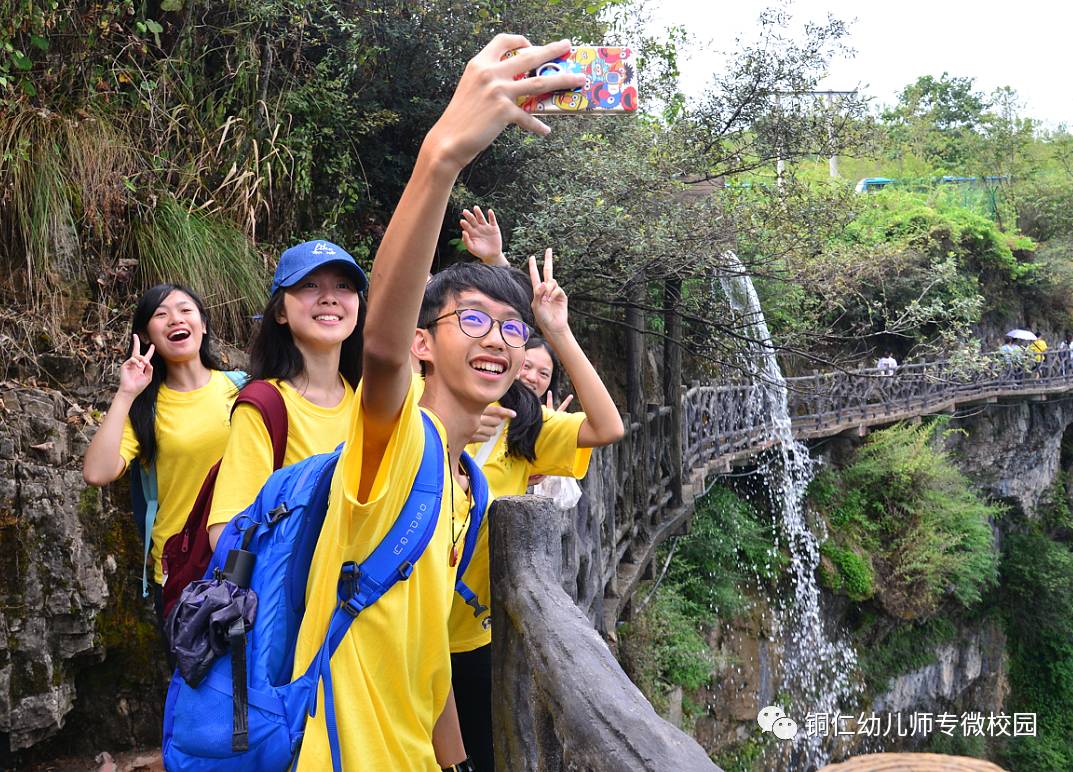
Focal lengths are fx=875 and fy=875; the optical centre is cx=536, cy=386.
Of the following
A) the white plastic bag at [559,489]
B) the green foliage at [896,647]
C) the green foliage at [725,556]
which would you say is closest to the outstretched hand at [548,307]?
the white plastic bag at [559,489]

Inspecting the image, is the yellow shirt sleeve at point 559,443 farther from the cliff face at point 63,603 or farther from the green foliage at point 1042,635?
the green foliage at point 1042,635

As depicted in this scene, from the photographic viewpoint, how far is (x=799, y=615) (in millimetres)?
12531

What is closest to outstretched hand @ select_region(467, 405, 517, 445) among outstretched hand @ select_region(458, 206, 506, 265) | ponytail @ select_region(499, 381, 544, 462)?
ponytail @ select_region(499, 381, 544, 462)

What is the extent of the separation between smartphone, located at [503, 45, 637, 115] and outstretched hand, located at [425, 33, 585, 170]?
26mm

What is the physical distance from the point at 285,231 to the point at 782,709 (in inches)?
360

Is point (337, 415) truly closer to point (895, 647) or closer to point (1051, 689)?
point (895, 647)

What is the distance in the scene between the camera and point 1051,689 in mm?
17594

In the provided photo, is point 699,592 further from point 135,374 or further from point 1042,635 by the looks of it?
point 1042,635

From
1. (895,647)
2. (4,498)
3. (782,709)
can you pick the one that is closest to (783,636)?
(782,709)

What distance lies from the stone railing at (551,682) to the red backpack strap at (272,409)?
0.46 metres

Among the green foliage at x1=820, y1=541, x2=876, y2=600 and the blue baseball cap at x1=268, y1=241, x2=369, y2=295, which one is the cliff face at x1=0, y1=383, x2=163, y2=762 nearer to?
the blue baseball cap at x1=268, y1=241, x2=369, y2=295

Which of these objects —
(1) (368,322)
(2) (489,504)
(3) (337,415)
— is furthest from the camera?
(3) (337,415)

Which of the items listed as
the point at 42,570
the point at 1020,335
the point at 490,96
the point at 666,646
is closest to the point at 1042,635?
the point at 1020,335

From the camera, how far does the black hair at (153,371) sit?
2.49 meters
